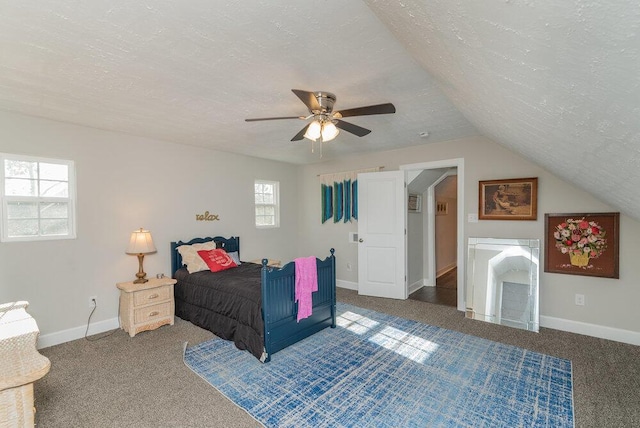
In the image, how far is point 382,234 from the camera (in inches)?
191

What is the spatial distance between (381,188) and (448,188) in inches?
108

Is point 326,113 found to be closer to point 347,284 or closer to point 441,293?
point 347,284

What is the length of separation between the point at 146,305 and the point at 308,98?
3.08 meters

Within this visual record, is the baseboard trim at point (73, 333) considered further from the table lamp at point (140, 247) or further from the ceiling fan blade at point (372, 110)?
the ceiling fan blade at point (372, 110)

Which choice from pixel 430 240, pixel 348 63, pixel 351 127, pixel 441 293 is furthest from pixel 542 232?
pixel 348 63

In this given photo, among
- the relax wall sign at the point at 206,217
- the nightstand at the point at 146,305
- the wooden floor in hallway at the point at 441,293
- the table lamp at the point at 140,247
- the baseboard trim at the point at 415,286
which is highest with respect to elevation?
the relax wall sign at the point at 206,217

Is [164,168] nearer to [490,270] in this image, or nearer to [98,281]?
[98,281]

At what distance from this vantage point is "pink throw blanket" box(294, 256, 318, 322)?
10.4 feet

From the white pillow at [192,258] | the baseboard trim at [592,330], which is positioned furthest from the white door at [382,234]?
the white pillow at [192,258]

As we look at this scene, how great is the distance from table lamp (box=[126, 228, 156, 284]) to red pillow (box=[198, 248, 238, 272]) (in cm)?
70

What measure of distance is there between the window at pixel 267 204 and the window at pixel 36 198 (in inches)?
107

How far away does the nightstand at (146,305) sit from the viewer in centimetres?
341

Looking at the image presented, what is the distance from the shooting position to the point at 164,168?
4.14 m

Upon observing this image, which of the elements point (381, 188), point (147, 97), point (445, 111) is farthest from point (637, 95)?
point (381, 188)
